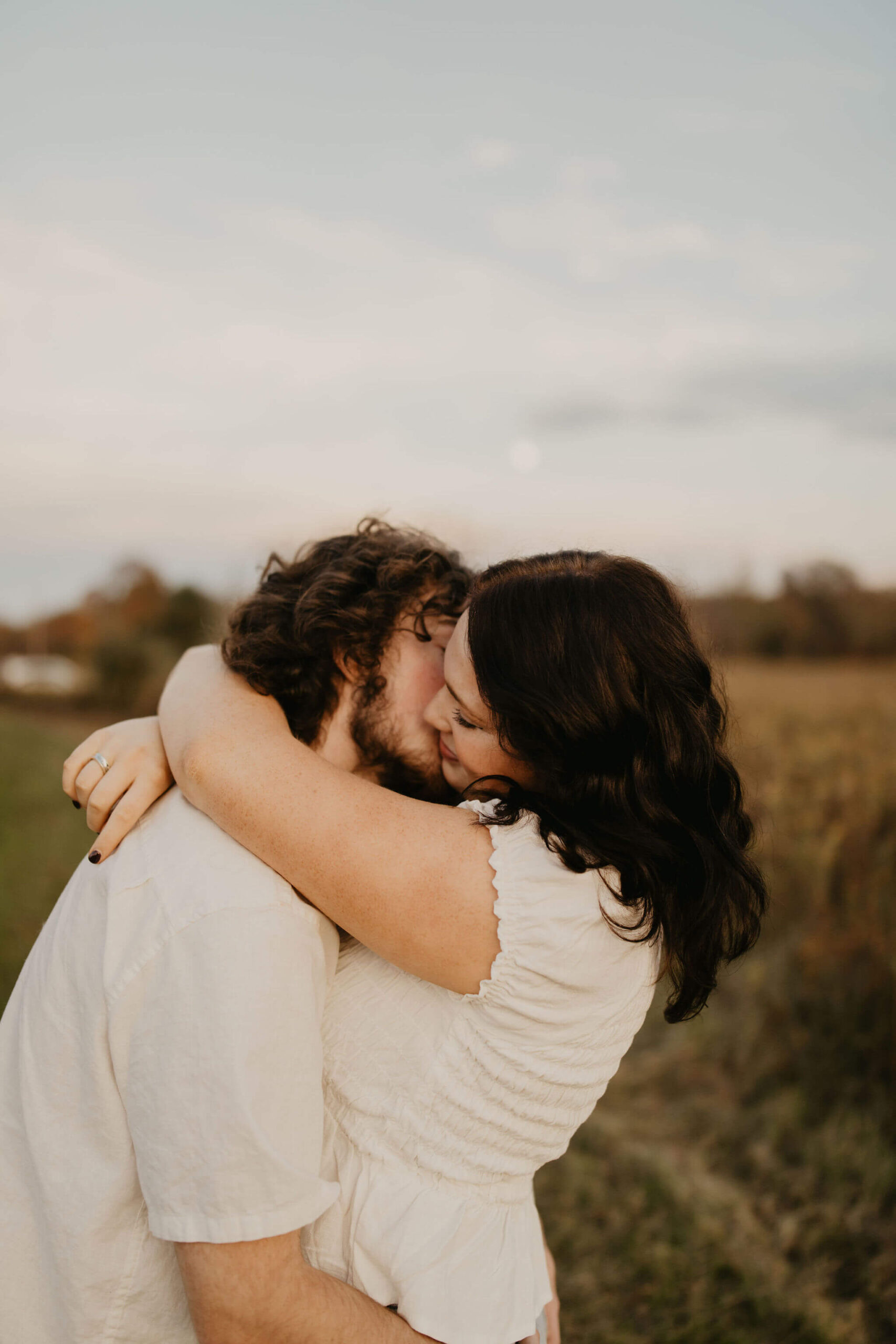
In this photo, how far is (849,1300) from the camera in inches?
142

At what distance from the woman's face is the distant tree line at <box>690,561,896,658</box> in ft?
20.1

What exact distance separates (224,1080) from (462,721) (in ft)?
2.76

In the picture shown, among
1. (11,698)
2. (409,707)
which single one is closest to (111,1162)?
(409,707)

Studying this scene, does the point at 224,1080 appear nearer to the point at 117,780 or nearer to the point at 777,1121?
the point at 117,780

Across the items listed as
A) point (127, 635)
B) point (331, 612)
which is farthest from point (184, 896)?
point (127, 635)

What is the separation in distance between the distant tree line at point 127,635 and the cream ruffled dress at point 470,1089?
20967 mm

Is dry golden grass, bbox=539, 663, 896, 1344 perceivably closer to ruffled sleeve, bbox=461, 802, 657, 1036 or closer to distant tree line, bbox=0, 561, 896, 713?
ruffled sleeve, bbox=461, 802, 657, 1036

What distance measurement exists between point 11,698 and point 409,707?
91.9 ft

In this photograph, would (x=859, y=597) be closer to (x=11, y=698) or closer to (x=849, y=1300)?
(x=849, y=1300)

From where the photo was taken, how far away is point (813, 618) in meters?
9.16

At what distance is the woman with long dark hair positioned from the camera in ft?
5.03

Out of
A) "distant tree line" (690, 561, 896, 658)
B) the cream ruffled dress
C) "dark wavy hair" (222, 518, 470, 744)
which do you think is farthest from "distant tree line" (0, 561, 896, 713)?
the cream ruffled dress

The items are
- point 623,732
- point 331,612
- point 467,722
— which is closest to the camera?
point 623,732

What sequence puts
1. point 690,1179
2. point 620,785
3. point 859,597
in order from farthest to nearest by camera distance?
point 859,597, point 690,1179, point 620,785
